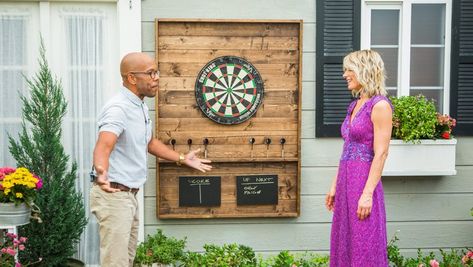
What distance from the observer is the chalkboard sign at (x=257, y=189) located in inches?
194

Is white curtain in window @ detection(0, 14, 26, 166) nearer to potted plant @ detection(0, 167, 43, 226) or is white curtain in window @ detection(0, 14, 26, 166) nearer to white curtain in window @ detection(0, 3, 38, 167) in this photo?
white curtain in window @ detection(0, 3, 38, 167)

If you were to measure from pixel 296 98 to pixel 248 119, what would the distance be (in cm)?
41

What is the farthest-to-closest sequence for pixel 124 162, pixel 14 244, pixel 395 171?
pixel 395 171 < pixel 14 244 < pixel 124 162

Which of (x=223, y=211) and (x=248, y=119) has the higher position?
(x=248, y=119)

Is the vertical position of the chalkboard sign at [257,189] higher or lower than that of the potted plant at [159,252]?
higher

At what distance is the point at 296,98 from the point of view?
4.96m

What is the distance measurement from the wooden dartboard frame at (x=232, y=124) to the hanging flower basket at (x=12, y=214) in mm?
1042

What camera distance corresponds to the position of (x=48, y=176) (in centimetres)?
451

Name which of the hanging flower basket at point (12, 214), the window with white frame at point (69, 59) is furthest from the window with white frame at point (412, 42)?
the hanging flower basket at point (12, 214)

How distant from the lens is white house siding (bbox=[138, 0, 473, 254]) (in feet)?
16.1

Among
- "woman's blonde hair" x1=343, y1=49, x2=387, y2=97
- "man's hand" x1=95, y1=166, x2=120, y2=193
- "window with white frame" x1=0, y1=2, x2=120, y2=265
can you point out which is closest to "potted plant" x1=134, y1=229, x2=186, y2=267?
"window with white frame" x1=0, y1=2, x2=120, y2=265

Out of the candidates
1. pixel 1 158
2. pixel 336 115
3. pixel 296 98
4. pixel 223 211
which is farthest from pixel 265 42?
pixel 1 158

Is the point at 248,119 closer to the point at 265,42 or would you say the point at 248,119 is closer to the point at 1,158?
the point at 265,42

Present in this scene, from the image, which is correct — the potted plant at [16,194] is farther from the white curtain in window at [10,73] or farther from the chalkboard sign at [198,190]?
the chalkboard sign at [198,190]
